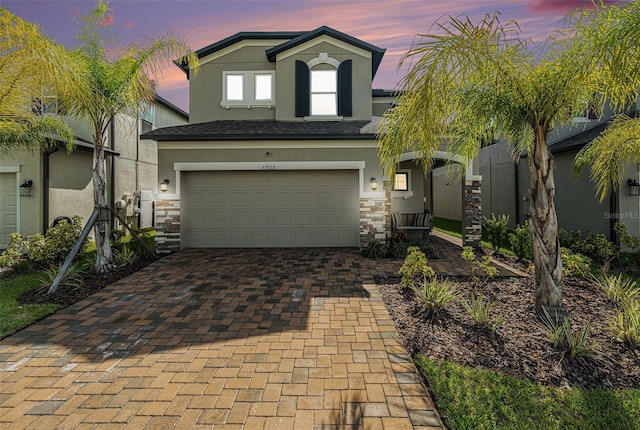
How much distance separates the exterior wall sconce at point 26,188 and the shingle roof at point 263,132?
3.94 m

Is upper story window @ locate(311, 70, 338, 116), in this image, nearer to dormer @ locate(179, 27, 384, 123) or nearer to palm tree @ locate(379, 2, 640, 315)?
dormer @ locate(179, 27, 384, 123)

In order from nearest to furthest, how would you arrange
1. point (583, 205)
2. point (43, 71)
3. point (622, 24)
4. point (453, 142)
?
point (622, 24)
point (43, 71)
point (453, 142)
point (583, 205)

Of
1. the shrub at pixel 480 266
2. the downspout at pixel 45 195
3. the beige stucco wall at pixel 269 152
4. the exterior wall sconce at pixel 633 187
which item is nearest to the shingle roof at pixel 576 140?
the exterior wall sconce at pixel 633 187

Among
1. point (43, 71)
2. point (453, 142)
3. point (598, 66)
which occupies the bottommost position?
point (453, 142)

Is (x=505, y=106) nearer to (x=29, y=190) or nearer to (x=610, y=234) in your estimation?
(x=610, y=234)

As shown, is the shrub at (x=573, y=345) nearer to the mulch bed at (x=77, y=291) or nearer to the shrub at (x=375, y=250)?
the shrub at (x=375, y=250)

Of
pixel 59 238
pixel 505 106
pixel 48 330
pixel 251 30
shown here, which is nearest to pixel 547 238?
pixel 505 106

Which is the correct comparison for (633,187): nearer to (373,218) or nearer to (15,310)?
(373,218)

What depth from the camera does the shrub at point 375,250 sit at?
902 cm

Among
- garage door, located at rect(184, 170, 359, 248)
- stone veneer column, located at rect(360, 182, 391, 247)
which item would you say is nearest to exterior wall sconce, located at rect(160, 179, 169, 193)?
garage door, located at rect(184, 170, 359, 248)

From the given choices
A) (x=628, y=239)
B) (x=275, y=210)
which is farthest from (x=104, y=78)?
(x=628, y=239)

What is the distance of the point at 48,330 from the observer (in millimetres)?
4484

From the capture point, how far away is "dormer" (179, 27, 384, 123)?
37.7ft

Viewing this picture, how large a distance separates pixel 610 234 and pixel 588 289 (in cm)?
531
